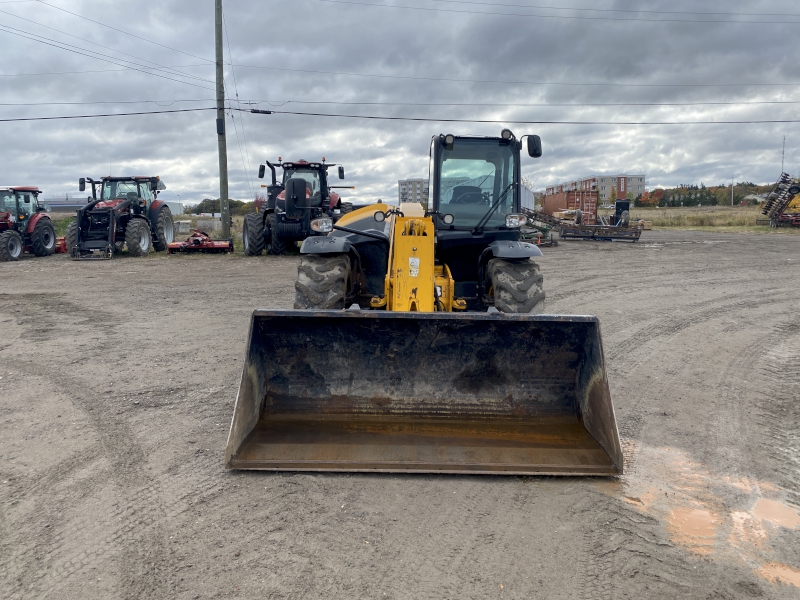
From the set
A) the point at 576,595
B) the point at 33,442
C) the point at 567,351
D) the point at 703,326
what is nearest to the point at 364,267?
the point at 567,351

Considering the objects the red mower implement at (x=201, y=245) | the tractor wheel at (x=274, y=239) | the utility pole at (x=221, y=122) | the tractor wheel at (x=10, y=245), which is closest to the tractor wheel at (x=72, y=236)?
the tractor wheel at (x=10, y=245)

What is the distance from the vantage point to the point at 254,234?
1853 centimetres

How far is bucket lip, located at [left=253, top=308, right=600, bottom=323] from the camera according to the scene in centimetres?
409

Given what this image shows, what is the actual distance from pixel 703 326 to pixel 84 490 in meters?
7.81

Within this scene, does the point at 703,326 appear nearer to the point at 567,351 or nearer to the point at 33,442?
the point at 567,351

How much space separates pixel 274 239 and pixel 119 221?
5207 millimetres

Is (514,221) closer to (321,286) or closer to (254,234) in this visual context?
(321,286)

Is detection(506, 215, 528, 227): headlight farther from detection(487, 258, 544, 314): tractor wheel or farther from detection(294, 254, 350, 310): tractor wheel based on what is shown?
detection(294, 254, 350, 310): tractor wheel

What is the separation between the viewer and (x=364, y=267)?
6469mm

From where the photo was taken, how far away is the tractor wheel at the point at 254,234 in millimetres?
18547

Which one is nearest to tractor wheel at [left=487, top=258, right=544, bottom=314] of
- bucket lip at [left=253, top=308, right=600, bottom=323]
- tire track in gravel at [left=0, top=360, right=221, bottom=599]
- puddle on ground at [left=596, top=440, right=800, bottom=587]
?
bucket lip at [left=253, top=308, right=600, bottom=323]

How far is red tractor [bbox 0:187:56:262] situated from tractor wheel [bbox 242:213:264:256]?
23.7 ft

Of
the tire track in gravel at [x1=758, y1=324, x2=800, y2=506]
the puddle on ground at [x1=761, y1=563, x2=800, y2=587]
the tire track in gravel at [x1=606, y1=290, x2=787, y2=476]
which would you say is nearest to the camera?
the puddle on ground at [x1=761, y1=563, x2=800, y2=587]

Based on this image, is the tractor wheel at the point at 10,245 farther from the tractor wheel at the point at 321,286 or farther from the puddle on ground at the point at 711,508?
the puddle on ground at the point at 711,508
